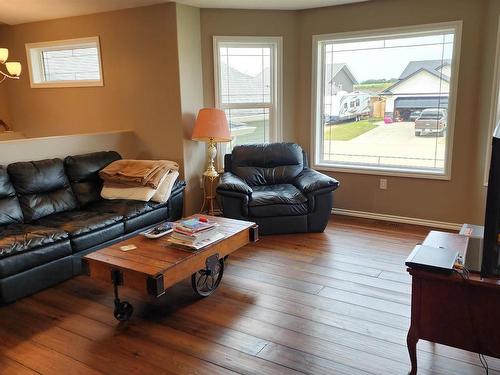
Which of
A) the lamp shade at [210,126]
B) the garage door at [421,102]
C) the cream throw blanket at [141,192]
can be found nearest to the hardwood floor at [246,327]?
the cream throw blanket at [141,192]

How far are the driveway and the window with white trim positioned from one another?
843mm

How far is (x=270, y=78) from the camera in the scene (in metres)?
5.03

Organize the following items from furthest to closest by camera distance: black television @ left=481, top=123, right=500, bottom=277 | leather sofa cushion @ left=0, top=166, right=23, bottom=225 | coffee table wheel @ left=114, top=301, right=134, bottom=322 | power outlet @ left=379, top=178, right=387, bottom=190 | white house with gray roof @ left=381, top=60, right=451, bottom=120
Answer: power outlet @ left=379, top=178, right=387, bottom=190 < white house with gray roof @ left=381, top=60, right=451, bottom=120 < leather sofa cushion @ left=0, top=166, right=23, bottom=225 < coffee table wheel @ left=114, top=301, right=134, bottom=322 < black television @ left=481, top=123, right=500, bottom=277

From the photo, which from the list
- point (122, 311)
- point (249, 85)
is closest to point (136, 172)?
point (122, 311)

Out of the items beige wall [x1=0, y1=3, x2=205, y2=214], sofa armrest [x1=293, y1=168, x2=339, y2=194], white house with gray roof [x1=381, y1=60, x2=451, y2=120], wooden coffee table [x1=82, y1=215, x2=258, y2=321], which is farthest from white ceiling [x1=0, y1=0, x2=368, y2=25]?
wooden coffee table [x1=82, y1=215, x2=258, y2=321]

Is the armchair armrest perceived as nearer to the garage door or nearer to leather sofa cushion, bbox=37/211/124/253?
leather sofa cushion, bbox=37/211/124/253

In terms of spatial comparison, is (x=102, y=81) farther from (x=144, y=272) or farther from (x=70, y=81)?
(x=144, y=272)

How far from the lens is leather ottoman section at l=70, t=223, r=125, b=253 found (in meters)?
3.23

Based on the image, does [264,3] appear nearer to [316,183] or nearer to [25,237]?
[316,183]

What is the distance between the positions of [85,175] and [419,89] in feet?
11.9

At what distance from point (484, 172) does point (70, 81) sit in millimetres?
4929

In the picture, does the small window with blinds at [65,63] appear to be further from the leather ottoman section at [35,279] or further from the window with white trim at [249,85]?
the leather ottoman section at [35,279]

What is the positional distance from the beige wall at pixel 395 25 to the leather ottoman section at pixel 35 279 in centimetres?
260

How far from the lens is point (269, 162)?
4.83 m
